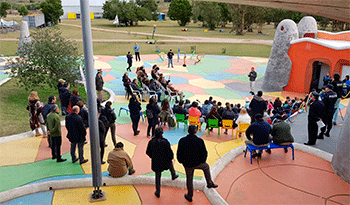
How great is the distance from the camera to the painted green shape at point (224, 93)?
17311 mm

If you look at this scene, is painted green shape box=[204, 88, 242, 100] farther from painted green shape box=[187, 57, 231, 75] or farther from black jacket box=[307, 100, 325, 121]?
black jacket box=[307, 100, 325, 121]

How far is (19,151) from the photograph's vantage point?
362 inches

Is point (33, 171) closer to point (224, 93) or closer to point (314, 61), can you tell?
point (224, 93)

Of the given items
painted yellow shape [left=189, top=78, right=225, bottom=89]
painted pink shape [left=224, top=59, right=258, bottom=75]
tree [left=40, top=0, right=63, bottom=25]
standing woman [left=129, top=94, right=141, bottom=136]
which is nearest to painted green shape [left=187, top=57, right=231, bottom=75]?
painted pink shape [left=224, top=59, right=258, bottom=75]

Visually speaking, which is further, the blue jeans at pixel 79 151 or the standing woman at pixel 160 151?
A: the blue jeans at pixel 79 151

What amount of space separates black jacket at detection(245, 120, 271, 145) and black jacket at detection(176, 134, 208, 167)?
251cm

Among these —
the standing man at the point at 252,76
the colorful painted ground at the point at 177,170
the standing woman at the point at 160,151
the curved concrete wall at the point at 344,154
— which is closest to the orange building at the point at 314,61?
the standing man at the point at 252,76

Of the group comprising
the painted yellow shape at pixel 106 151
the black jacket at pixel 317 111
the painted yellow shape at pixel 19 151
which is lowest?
the painted yellow shape at pixel 106 151

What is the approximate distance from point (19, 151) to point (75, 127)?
2.69 meters

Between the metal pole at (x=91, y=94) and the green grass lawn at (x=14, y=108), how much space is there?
5672mm

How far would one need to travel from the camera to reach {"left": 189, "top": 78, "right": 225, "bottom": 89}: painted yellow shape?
19633 millimetres

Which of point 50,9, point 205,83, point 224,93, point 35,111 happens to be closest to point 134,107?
point 35,111

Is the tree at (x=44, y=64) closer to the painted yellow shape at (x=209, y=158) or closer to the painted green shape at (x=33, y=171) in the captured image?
the painted green shape at (x=33, y=171)

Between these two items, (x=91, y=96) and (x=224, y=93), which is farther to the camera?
(x=224, y=93)
